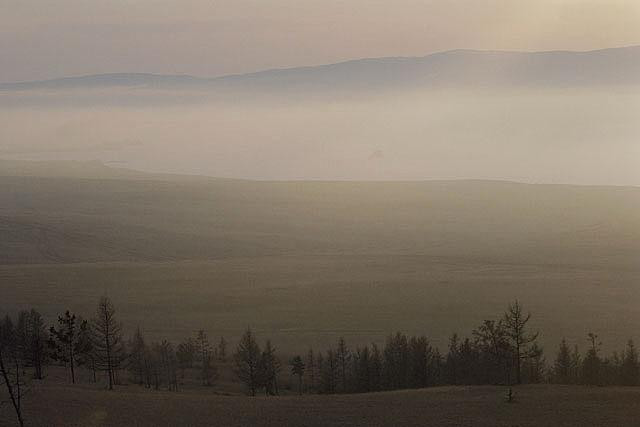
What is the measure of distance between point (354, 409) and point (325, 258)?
73574 mm

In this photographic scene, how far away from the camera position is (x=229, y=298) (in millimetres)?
73312

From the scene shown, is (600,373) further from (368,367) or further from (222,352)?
(222,352)

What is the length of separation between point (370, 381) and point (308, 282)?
1670 inches

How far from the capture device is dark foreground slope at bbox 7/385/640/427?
2727 centimetres

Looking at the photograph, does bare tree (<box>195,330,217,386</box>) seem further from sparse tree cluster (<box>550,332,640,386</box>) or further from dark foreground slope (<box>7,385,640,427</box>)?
sparse tree cluster (<box>550,332,640,386</box>)

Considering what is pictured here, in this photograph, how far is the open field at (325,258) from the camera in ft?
206

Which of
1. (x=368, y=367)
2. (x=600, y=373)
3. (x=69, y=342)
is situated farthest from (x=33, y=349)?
(x=600, y=373)

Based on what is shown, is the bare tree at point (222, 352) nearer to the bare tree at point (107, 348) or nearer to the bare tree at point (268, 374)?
the bare tree at point (107, 348)

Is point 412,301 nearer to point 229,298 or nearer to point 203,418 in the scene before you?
point 229,298

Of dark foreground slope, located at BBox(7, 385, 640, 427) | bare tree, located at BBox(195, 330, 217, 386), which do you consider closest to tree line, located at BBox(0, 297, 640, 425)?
bare tree, located at BBox(195, 330, 217, 386)

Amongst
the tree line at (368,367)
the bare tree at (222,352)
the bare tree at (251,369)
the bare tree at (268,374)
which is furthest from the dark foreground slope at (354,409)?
the bare tree at (222,352)

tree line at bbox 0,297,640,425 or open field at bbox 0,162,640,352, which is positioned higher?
open field at bbox 0,162,640,352

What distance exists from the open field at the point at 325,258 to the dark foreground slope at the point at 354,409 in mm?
21590

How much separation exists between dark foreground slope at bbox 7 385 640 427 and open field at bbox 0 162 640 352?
21590mm
